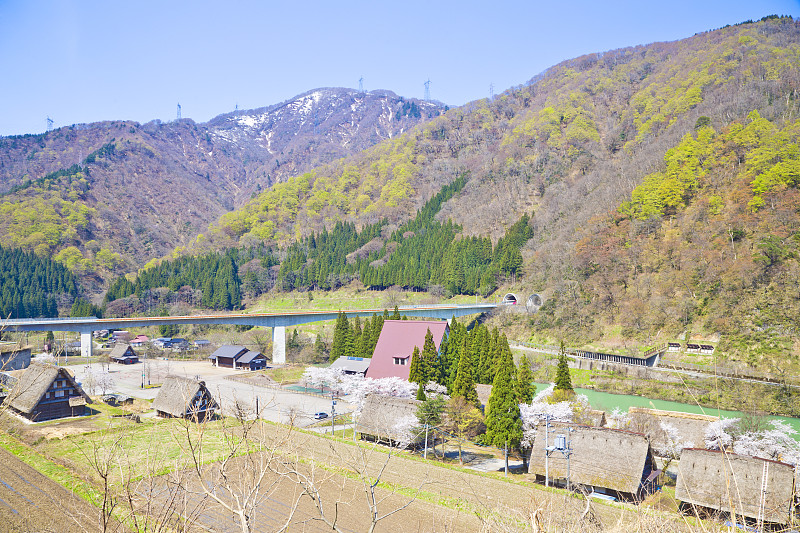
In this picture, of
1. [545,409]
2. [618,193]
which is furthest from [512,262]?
[545,409]

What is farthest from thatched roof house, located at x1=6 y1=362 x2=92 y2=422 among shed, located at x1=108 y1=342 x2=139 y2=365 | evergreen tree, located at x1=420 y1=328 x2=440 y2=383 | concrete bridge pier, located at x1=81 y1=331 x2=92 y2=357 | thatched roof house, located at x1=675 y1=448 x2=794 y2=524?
thatched roof house, located at x1=675 y1=448 x2=794 y2=524

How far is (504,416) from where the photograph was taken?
20938mm

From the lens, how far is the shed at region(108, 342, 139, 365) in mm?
48406

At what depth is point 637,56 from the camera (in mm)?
111250

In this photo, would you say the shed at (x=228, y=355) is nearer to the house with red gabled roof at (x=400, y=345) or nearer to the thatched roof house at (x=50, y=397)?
the house with red gabled roof at (x=400, y=345)

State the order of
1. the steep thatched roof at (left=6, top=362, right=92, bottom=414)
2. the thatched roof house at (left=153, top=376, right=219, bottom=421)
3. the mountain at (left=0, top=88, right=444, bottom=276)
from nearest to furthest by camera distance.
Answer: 1. the thatched roof house at (left=153, top=376, right=219, bottom=421)
2. the steep thatched roof at (left=6, top=362, right=92, bottom=414)
3. the mountain at (left=0, top=88, right=444, bottom=276)

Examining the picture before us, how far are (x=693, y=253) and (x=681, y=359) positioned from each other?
10.8m

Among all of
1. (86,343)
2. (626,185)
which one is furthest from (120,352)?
(626,185)

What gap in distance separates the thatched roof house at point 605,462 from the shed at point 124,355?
141ft

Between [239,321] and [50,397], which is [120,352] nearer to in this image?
[239,321]

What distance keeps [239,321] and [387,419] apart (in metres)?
31.7

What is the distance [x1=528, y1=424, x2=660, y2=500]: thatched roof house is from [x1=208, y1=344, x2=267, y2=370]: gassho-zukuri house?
3235 cm

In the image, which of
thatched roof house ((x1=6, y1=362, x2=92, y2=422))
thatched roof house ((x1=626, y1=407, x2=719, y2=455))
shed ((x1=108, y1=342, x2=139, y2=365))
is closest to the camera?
thatched roof house ((x1=626, y1=407, x2=719, y2=455))

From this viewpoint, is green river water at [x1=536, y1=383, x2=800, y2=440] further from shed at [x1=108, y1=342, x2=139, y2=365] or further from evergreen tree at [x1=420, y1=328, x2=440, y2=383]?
shed at [x1=108, y1=342, x2=139, y2=365]
